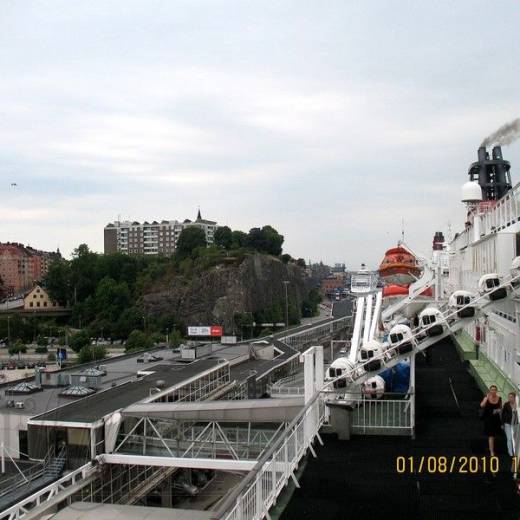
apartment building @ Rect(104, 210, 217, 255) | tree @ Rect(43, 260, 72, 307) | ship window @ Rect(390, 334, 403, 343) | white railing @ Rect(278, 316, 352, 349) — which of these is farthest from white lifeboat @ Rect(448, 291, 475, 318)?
apartment building @ Rect(104, 210, 217, 255)

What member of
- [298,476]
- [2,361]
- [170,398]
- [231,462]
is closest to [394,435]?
[298,476]

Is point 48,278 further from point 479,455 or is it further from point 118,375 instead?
point 479,455

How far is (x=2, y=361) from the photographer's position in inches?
2443

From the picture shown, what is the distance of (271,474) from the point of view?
6914 mm

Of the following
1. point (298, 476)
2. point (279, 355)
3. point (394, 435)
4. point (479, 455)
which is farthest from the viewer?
point (279, 355)

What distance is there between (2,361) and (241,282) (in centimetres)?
3920

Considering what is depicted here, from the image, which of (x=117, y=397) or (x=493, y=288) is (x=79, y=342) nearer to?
(x=117, y=397)

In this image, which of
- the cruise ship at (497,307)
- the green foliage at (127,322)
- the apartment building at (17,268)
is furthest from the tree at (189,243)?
the cruise ship at (497,307)

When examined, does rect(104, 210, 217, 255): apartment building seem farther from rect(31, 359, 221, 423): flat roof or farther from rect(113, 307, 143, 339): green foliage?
rect(31, 359, 221, 423): flat roof
